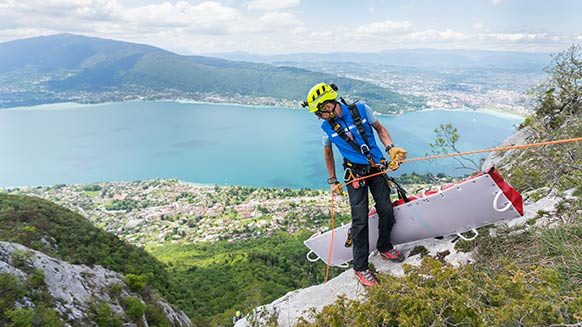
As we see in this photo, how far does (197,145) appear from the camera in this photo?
332ft

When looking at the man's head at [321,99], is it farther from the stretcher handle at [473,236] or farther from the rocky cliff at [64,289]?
the rocky cliff at [64,289]

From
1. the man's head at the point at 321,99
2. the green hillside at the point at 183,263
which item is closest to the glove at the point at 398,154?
the man's head at the point at 321,99

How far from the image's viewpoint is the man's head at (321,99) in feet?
11.6

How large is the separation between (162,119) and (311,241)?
5826 inches

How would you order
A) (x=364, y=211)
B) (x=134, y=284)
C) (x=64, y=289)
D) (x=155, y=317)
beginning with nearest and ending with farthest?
(x=364, y=211) < (x=64, y=289) < (x=155, y=317) < (x=134, y=284)

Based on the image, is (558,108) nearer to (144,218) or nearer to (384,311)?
(384,311)

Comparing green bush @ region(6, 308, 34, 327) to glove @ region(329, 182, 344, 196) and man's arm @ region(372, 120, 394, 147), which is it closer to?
glove @ region(329, 182, 344, 196)

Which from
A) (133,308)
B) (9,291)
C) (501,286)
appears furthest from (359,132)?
(133,308)

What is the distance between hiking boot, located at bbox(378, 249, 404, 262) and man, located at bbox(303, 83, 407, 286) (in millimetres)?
354

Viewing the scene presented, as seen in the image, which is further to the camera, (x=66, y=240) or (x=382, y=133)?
(x=66, y=240)

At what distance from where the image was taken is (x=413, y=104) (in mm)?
139625

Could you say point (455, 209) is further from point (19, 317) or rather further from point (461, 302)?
point (19, 317)

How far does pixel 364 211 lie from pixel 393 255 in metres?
0.86

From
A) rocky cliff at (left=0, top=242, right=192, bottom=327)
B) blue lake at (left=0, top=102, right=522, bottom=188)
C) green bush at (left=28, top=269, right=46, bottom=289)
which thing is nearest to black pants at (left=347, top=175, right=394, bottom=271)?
rocky cliff at (left=0, top=242, right=192, bottom=327)
